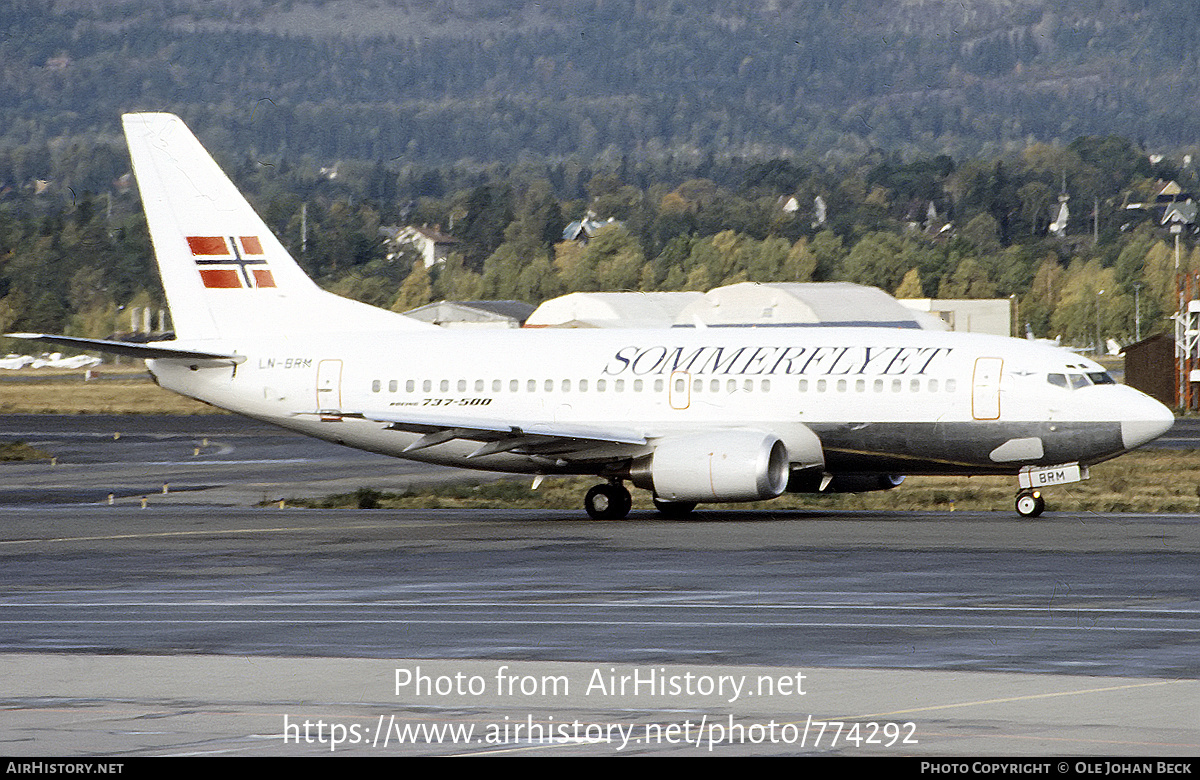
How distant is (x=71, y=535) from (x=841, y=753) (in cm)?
2471

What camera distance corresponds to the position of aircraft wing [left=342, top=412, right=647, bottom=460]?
36344mm

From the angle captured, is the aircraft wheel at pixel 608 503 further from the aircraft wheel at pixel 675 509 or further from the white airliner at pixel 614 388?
the aircraft wheel at pixel 675 509

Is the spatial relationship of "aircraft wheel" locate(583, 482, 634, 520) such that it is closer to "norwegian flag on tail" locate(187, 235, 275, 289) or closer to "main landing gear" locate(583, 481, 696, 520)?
"main landing gear" locate(583, 481, 696, 520)

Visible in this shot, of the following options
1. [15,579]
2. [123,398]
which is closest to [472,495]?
[15,579]

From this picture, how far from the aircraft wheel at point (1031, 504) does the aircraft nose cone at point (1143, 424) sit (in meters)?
2.13

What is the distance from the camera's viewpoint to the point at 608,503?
38.7 metres

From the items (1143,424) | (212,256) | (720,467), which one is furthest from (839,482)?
(212,256)

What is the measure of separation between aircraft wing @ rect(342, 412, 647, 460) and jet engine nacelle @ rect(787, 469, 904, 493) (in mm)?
3444

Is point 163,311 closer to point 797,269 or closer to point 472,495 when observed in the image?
point 797,269

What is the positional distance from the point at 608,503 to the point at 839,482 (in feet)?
16.5

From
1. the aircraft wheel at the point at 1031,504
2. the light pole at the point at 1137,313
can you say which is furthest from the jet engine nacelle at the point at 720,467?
the light pole at the point at 1137,313

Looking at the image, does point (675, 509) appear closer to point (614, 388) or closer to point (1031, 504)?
point (614, 388)

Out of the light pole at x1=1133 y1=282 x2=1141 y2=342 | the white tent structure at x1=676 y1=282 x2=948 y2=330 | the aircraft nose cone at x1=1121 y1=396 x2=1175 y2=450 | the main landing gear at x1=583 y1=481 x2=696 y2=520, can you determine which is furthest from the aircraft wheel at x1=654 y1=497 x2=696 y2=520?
the light pole at x1=1133 y1=282 x2=1141 y2=342

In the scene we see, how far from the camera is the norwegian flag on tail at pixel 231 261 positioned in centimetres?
4259
